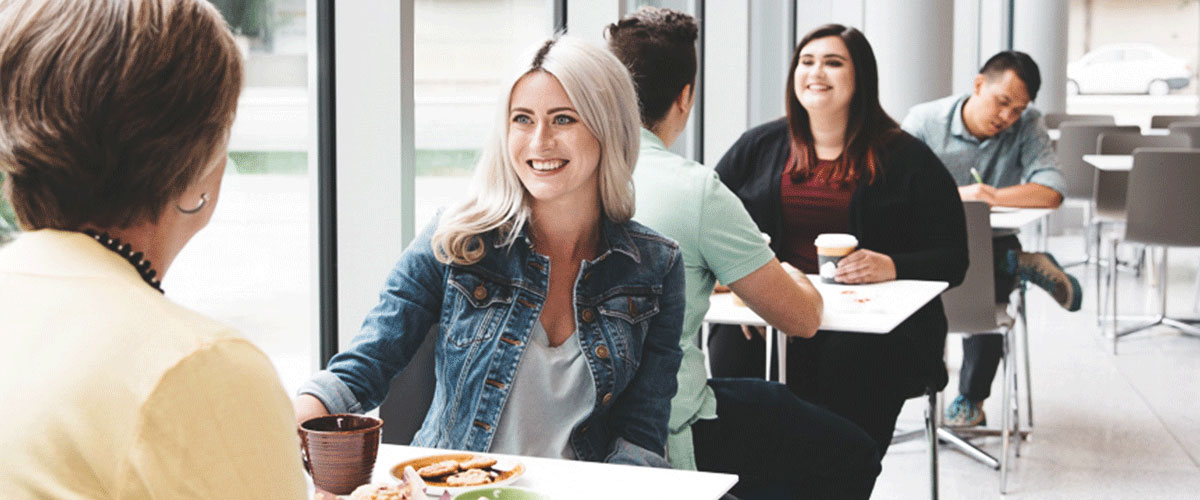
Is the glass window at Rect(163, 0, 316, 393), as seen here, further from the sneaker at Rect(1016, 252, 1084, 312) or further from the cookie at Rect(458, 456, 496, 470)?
the sneaker at Rect(1016, 252, 1084, 312)

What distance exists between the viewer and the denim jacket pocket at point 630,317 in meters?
1.80

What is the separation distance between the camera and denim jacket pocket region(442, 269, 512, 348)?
176cm

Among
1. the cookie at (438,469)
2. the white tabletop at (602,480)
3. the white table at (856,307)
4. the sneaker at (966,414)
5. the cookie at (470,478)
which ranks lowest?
the sneaker at (966,414)

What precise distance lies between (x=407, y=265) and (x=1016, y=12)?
9.59 meters

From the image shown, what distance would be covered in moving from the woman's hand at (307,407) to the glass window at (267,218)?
61 cm

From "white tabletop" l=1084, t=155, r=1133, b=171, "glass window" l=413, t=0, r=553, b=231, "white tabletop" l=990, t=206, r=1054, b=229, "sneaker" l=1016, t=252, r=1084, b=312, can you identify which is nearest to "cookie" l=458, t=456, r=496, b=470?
"glass window" l=413, t=0, r=553, b=231

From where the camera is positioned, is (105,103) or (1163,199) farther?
(1163,199)

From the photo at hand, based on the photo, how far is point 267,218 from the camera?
2365mm

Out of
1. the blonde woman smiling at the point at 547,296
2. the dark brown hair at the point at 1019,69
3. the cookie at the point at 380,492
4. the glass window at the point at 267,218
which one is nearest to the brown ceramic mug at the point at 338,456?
the cookie at the point at 380,492

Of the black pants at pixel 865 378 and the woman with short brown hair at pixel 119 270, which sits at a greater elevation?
the woman with short brown hair at pixel 119 270

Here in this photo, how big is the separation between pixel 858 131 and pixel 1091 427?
1.78 meters

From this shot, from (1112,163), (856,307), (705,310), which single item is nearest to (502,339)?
(705,310)

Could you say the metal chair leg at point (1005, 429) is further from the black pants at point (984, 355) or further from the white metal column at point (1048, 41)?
the white metal column at point (1048, 41)

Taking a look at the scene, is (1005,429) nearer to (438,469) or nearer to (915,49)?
(438,469)
